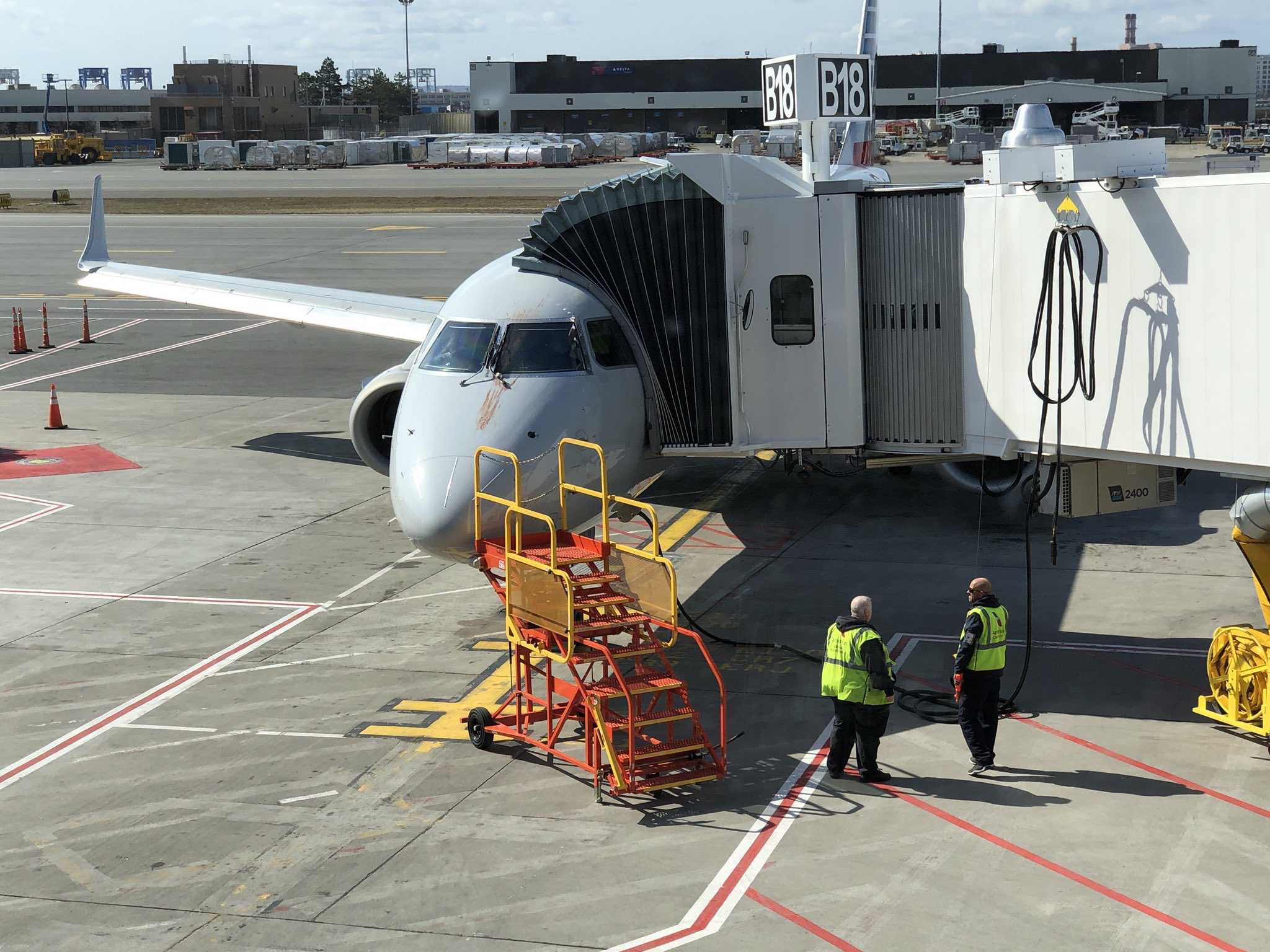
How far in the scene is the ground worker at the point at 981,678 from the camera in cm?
1456

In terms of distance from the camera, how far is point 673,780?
14.2 meters

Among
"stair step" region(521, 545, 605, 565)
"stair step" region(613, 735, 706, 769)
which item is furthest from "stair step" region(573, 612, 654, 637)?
"stair step" region(613, 735, 706, 769)

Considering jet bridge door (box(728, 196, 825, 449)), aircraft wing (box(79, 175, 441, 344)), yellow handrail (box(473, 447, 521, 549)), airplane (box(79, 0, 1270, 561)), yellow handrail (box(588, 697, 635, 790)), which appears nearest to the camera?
yellow handrail (box(588, 697, 635, 790))

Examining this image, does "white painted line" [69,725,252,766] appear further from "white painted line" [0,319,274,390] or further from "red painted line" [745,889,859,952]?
"white painted line" [0,319,274,390]

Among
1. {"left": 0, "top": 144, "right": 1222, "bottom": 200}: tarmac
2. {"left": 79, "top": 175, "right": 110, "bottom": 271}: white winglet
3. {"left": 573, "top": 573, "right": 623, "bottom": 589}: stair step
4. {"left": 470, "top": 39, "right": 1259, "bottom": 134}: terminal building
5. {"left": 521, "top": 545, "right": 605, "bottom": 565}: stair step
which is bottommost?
{"left": 573, "top": 573, "right": 623, "bottom": 589}: stair step

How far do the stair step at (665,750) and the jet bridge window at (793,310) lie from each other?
255 inches

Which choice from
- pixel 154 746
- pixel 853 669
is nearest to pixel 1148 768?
pixel 853 669

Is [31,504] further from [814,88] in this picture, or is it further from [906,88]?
[906,88]

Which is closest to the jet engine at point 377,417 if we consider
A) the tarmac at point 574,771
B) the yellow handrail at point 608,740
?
the tarmac at point 574,771

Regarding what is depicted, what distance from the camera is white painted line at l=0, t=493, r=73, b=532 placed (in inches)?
999

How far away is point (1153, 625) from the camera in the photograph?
19.1m

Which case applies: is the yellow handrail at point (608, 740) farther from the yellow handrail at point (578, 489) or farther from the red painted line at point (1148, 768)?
the red painted line at point (1148, 768)

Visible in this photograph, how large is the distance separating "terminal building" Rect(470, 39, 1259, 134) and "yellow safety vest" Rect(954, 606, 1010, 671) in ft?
503

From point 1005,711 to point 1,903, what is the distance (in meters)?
10.6
